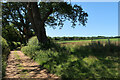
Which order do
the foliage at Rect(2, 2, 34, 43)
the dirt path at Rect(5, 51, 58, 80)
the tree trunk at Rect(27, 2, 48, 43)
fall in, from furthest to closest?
the foliage at Rect(2, 2, 34, 43)
the tree trunk at Rect(27, 2, 48, 43)
the dirt path at Rect(5, 51, 58, 80)

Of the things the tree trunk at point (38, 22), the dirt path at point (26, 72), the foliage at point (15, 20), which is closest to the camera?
the dirt path at point (26, 72)

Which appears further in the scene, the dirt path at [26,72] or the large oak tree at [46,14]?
the large oak tree at [46,14]

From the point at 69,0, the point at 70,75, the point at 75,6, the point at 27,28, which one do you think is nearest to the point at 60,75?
the point at 70,75

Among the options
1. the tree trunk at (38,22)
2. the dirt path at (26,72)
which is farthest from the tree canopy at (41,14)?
the dirt path at (26,72)

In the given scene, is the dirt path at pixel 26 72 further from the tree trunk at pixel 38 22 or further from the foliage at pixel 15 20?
the foliage at pixel 15 20

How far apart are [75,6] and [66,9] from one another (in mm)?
3314

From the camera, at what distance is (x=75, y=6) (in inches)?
656

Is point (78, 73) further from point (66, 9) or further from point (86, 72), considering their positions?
point (66, 9)

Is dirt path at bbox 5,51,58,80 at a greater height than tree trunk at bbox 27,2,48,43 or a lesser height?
lesser

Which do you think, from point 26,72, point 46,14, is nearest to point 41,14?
point 46,14

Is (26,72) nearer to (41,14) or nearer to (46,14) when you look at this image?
(46,14)

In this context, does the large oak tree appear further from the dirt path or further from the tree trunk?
the dirt path

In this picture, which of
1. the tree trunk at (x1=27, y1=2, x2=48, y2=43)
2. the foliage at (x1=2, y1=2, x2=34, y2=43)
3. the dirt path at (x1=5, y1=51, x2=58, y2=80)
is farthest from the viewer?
the foliage at (x1=2, y1=2, x2=34, y2=43)

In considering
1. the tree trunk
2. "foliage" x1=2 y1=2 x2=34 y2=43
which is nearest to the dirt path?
the tree trunk
